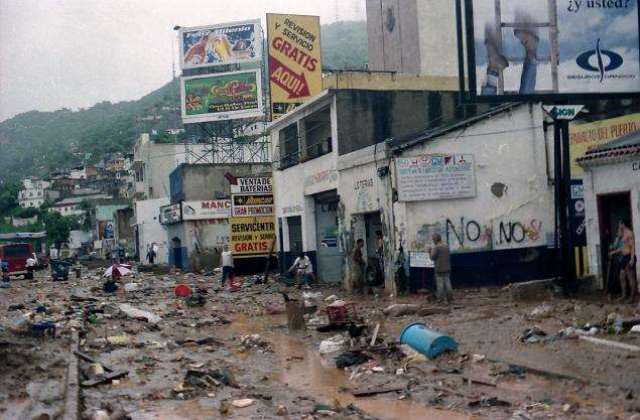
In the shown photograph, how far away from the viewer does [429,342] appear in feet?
35.8

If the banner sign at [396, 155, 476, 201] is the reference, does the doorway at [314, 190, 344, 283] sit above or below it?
below

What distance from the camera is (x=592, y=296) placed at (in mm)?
16094

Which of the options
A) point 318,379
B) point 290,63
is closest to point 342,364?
point 318,379

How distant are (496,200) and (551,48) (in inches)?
228

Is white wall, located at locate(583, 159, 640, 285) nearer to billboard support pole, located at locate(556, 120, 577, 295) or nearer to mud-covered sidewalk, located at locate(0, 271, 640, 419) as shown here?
billboard support pole, located at locate(556, 120, 577, 295)

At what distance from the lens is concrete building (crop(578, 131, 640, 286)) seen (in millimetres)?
15297

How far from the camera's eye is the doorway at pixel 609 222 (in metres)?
15.9

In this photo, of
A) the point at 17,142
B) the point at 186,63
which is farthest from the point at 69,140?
the point at 186,63

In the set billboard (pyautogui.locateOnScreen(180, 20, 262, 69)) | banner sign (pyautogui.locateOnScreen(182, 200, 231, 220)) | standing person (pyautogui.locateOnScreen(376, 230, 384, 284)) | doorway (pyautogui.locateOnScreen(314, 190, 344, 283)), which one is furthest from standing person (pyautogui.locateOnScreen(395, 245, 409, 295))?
billboard (pyautogui.locateOnScreen(180, 20, 262, 69))

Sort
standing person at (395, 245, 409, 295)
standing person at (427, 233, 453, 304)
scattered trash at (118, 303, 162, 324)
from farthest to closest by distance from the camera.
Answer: standing person at (395, 245, 409, 295)
scattered trash at (118, 303, 162, 324)
standing person at (427, 233, 453, 304)

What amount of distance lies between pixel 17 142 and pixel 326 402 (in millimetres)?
163667

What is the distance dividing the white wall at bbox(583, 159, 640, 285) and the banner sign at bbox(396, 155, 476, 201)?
466cm

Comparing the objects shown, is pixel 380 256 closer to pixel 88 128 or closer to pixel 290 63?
pixel 290 63

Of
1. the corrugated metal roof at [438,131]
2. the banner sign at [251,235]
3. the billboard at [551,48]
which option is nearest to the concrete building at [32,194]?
the banner sign at [251,235]
